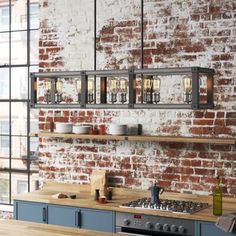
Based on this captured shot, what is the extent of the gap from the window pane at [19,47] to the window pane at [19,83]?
109mm

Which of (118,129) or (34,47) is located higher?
(34,47)

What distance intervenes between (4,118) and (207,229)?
3126 mm

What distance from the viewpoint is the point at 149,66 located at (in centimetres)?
546

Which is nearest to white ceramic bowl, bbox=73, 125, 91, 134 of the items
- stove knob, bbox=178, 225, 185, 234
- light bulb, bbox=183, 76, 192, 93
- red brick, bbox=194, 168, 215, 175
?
red brick, bbox=194, 168, 215, 175

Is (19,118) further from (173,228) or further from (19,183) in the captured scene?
(173,228)

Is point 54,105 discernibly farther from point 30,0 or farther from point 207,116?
point 30,0

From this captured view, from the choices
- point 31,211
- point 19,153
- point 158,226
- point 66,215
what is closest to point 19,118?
point 19,153

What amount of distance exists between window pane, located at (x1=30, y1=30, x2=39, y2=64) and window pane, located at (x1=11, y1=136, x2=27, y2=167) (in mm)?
952

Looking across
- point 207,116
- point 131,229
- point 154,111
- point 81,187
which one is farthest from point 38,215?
point 207,116

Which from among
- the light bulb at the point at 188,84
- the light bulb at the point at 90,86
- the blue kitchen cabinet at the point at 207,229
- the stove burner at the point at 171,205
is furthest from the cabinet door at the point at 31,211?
the light bulb at the point at 188,84

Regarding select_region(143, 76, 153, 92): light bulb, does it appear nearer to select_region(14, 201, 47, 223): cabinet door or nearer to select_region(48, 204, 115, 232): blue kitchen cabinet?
select_region(48, 204, 115, 232): blue kitchen cabinet

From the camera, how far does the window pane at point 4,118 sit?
658cm

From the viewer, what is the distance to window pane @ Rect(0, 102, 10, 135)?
21.6 ft

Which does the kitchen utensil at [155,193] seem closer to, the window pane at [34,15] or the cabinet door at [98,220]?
the cabinet door at [98,220]
